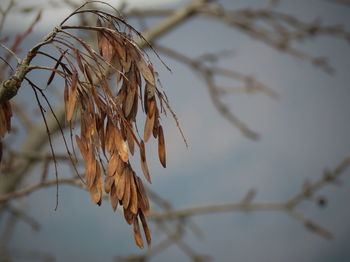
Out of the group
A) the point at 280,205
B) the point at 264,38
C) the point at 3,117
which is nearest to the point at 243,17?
the point at 264,38

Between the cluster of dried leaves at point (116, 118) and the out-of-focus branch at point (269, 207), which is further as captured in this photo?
the out-of-focus branch at point (269, 207)

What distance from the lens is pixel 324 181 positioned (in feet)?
4.46

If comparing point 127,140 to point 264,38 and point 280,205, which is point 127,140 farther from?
point 264,38

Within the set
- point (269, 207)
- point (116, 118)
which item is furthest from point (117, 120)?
point (269, 207)

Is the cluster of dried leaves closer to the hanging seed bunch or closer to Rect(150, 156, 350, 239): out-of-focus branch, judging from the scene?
the hanging seed bunch

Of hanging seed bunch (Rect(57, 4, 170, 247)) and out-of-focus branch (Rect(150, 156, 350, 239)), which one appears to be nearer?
hanging seed bunch (Rect(57, 4, 170, 247))

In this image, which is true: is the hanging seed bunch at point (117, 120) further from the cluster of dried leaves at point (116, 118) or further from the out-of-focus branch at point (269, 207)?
the out-of-focus branch at point (269, 207)

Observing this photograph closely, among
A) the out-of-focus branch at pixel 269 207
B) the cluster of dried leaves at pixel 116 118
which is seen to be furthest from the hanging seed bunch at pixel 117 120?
the out-of-focus branch at pixel 269 207

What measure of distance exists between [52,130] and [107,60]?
A: 1.57 meters

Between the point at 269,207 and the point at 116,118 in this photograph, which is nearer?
the point at 116,118

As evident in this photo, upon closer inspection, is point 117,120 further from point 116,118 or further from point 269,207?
point 269,207

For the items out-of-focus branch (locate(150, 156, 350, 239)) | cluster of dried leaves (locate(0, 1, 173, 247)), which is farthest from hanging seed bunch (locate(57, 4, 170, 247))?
out-of-focus branch (locate(150, 156, 350, 239))

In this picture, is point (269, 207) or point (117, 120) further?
point (269, 207)

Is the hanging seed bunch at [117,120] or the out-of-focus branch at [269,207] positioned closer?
the hanging seed bunch at [117,120]
